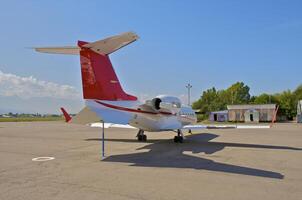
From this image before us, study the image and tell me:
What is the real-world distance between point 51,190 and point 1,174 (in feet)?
10.5

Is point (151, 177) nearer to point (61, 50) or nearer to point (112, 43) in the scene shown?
point (112, 43)

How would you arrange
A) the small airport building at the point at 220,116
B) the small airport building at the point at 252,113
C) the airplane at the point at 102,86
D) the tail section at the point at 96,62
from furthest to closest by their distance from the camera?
the small airport building at the point at 220,116 < the small airport building at the point at 252,113 < the tail section at the point at 96,62 < the airplane at the point at 102,86

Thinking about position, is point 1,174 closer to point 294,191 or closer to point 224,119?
point 294,191

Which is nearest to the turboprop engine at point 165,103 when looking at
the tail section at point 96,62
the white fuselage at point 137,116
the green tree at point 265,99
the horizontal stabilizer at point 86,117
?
the white fuselage at point 137,116

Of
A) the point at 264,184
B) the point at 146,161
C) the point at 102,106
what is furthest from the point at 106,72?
the point at 264,184

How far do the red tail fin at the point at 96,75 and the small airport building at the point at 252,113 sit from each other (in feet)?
193

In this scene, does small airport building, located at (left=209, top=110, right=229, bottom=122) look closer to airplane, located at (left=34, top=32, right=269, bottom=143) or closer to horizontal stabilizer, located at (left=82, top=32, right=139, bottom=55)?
airplane, located at (left=34, top=32, right=269, bottom=143)

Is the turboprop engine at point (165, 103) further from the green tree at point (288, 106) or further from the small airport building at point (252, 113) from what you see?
the green tree at point (288, 106)

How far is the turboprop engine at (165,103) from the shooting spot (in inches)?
764

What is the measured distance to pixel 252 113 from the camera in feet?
227

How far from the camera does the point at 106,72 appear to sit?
1488 cm

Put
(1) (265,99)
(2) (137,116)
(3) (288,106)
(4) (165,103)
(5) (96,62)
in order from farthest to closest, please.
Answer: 1. (1) (265,99)
2. (3) (288,106)
3. (4) (165,103)
4. (2) (137,116)
5. (5) (96,62)

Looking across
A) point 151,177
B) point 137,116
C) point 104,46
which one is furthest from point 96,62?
point 151,177

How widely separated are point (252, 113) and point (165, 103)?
53.7 metres
